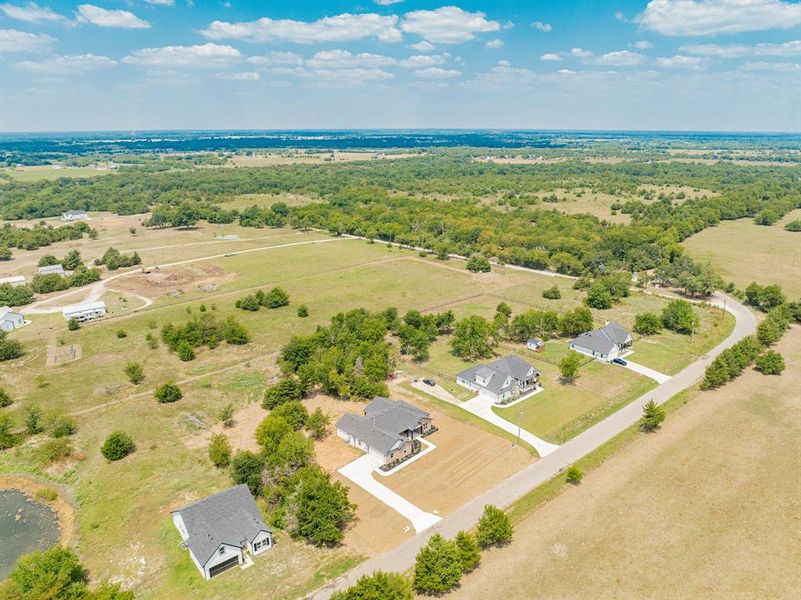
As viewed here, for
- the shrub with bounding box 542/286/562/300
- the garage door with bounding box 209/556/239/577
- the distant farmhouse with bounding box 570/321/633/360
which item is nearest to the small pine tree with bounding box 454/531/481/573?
the garage door with bounding box 209/556/239/577

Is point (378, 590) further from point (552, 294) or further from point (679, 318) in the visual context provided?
Result: point (552, 294)

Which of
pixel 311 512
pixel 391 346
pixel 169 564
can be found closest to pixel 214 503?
pixel 169 564

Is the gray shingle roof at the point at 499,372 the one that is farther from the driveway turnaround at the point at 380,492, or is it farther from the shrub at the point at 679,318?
the shrub at the point at 679,318

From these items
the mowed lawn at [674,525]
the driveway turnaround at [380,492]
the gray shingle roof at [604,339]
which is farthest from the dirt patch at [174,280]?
the mowed lawn at [674,525]

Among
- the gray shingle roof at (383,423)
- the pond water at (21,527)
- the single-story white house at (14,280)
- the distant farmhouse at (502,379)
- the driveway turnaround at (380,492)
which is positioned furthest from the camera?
the single-story white house at (14,280)

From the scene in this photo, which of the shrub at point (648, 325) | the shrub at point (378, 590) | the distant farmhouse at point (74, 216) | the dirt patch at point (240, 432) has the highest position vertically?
the distant farmhouse at point (74, 216)

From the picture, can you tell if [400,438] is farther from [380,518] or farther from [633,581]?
[633,581]

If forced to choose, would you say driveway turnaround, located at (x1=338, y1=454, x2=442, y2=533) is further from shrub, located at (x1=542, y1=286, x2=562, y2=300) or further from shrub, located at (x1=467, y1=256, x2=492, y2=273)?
shrub, located at (x1=467, y1=256, x2=492, y2=273)
